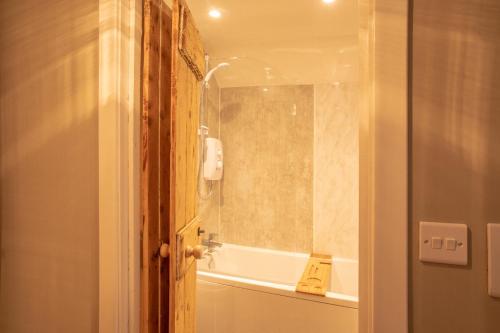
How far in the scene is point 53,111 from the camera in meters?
0.83

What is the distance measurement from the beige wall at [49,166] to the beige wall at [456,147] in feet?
3.02

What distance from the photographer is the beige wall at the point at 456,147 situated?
1.81 ft

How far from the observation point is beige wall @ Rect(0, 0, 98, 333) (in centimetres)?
80

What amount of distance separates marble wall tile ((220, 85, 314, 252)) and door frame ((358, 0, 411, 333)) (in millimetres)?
1857

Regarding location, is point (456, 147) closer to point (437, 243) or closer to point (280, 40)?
point (437, 243)

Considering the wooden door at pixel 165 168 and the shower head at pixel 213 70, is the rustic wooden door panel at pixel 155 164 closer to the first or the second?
the wooden door at pixel 165 168

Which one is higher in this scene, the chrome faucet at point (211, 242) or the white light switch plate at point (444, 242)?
the white light switch plate at point (444, 242)

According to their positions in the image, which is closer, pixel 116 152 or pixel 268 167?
pixel 116 152

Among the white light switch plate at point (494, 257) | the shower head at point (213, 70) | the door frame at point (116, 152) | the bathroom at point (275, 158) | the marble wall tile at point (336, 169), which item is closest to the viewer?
the white light switch plate at point (494, 257)

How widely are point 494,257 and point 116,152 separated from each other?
39.3 inches

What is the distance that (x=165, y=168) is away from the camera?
997 millimetres

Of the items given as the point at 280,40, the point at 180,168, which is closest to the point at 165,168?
the point at 180,168

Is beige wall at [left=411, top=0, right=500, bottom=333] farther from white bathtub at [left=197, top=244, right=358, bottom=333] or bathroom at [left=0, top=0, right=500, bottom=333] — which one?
white bathtub at [left=197, top=244, right=358, bottom=333]

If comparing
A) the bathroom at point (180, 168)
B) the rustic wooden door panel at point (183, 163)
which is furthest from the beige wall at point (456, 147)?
the rustic wooden door panel at point (183, 163)
